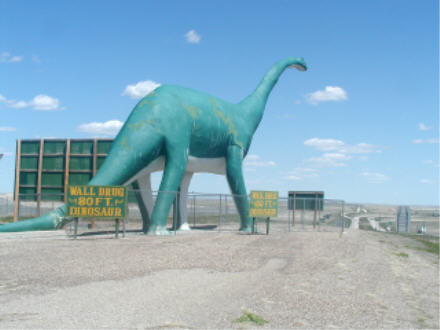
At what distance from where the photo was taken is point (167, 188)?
51.5 feet

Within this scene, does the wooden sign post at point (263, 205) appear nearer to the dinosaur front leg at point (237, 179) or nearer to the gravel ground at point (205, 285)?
the dinosaur front leg at point (237, 179)

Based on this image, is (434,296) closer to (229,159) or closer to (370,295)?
(370,295)

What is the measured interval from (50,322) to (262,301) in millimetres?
3307

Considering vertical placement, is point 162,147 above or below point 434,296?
above

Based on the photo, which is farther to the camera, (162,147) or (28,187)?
(28,187)

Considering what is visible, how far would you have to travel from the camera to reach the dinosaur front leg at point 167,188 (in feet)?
50.8

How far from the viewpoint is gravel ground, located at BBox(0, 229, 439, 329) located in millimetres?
6781

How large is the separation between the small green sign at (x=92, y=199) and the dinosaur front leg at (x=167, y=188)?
1382 millimetres

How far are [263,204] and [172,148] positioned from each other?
16.1ft

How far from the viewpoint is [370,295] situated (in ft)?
28.5

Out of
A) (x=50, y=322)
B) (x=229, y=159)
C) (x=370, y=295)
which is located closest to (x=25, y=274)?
(x=50, y=322)

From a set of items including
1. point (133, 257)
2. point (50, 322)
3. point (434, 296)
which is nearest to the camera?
point (50, 322)

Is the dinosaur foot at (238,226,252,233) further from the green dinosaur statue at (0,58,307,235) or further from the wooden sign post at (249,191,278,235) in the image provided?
the wooden sign post at (249,191,278,235)

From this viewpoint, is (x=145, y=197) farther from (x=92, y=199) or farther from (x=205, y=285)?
(x=205, y=285)
